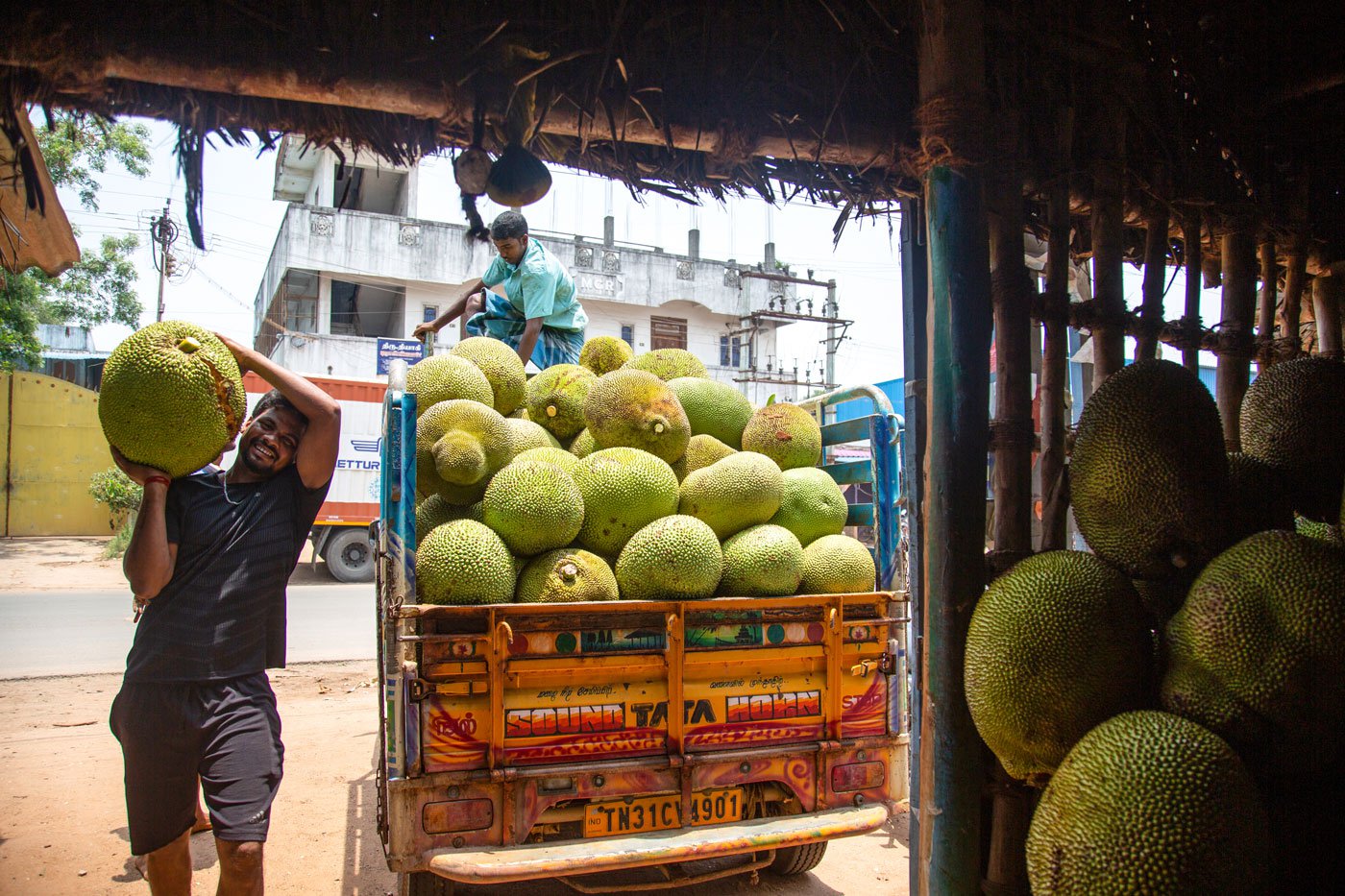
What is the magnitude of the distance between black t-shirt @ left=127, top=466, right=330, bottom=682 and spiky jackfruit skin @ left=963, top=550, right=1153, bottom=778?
7.68ft

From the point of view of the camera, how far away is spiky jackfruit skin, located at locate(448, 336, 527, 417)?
4.16m

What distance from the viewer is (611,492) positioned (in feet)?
11.2

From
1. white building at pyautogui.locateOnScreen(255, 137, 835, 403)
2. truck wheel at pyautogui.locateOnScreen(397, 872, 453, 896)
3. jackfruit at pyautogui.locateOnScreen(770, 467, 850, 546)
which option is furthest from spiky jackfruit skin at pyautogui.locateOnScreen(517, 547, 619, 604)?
white building at pyautogui.locateOnScreen(255, 137, 835, 403)

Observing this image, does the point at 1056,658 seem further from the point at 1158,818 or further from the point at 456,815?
the point at 456,815

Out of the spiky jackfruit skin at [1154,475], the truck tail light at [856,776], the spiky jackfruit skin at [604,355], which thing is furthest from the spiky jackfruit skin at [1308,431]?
the spiky jackfruit skin at [604,355]

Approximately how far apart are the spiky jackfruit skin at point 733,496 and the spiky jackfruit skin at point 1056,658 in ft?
6.79

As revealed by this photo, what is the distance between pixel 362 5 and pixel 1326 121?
2430 mm

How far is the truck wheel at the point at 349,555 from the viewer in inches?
504

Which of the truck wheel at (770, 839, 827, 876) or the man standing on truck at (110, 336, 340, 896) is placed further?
the truck wheel at (770, 839, 827, 876)

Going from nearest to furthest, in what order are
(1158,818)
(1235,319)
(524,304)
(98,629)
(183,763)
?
(1158,818) → (1235,319) → (183,763) → (524,304) → (98,629)

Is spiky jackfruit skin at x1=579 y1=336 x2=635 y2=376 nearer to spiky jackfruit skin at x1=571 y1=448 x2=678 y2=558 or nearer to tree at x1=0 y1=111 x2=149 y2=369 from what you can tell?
spiky jackfruit skin at x1=571 y1=448 x2=678 y2=558

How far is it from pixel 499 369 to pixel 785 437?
1.43 m

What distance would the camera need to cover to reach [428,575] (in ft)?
9.91

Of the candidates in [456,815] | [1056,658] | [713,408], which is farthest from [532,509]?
[1056,658]
